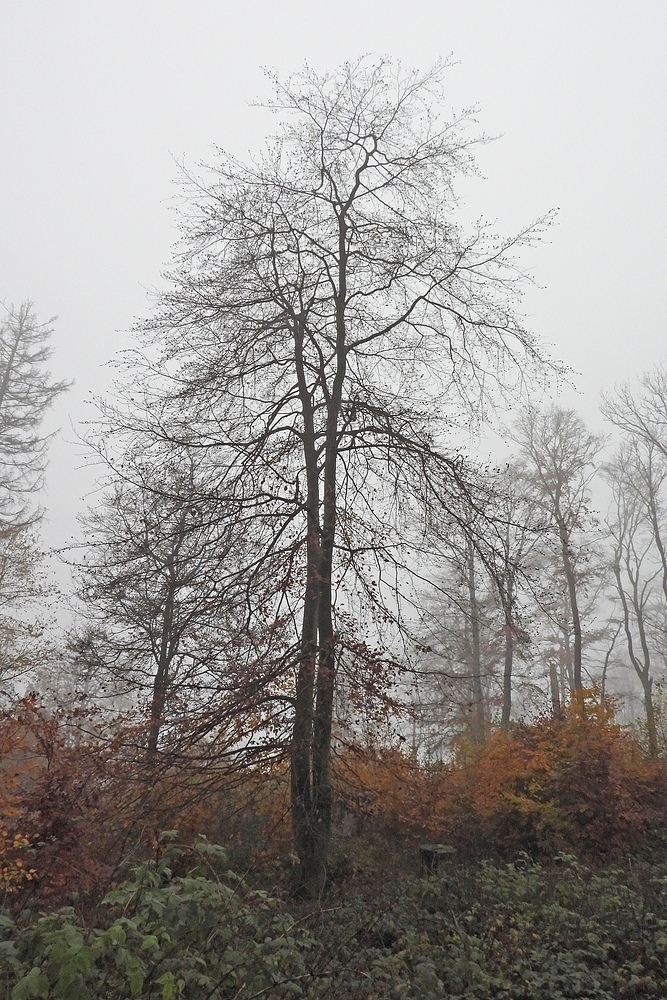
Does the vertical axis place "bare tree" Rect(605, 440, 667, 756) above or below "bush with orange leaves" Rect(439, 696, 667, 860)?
above

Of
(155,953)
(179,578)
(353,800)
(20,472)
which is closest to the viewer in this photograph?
(155,953)

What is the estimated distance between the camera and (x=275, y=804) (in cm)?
912

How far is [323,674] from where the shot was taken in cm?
702

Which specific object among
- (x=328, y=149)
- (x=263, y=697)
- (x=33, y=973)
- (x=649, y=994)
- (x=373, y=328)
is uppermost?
(x=328, y=149)

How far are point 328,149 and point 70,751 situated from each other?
9051 millimetres

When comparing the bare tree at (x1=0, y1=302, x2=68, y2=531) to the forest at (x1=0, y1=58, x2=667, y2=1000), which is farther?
the bare tree at (x1=0, y1=302, x2=68, y2=531)

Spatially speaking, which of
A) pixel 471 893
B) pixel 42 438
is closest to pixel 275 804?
pixel 471 893

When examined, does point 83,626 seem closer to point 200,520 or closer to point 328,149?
point 200,520

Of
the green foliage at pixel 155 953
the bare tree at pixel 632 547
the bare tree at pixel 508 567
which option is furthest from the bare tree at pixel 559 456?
the green foliage at pixel 155 953

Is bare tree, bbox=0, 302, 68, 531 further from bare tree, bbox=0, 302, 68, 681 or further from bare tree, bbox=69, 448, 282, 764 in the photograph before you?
bare tree, bbox=69, 448, 282, 764

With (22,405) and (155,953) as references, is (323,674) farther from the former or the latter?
(22,405)

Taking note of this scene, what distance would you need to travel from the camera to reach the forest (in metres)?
5.07

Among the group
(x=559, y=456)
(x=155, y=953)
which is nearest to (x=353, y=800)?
(x=155, y=953)

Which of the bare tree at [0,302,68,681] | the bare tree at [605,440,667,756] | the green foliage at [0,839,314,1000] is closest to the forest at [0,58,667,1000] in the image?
the green foliage at [0,839,314,1000]
